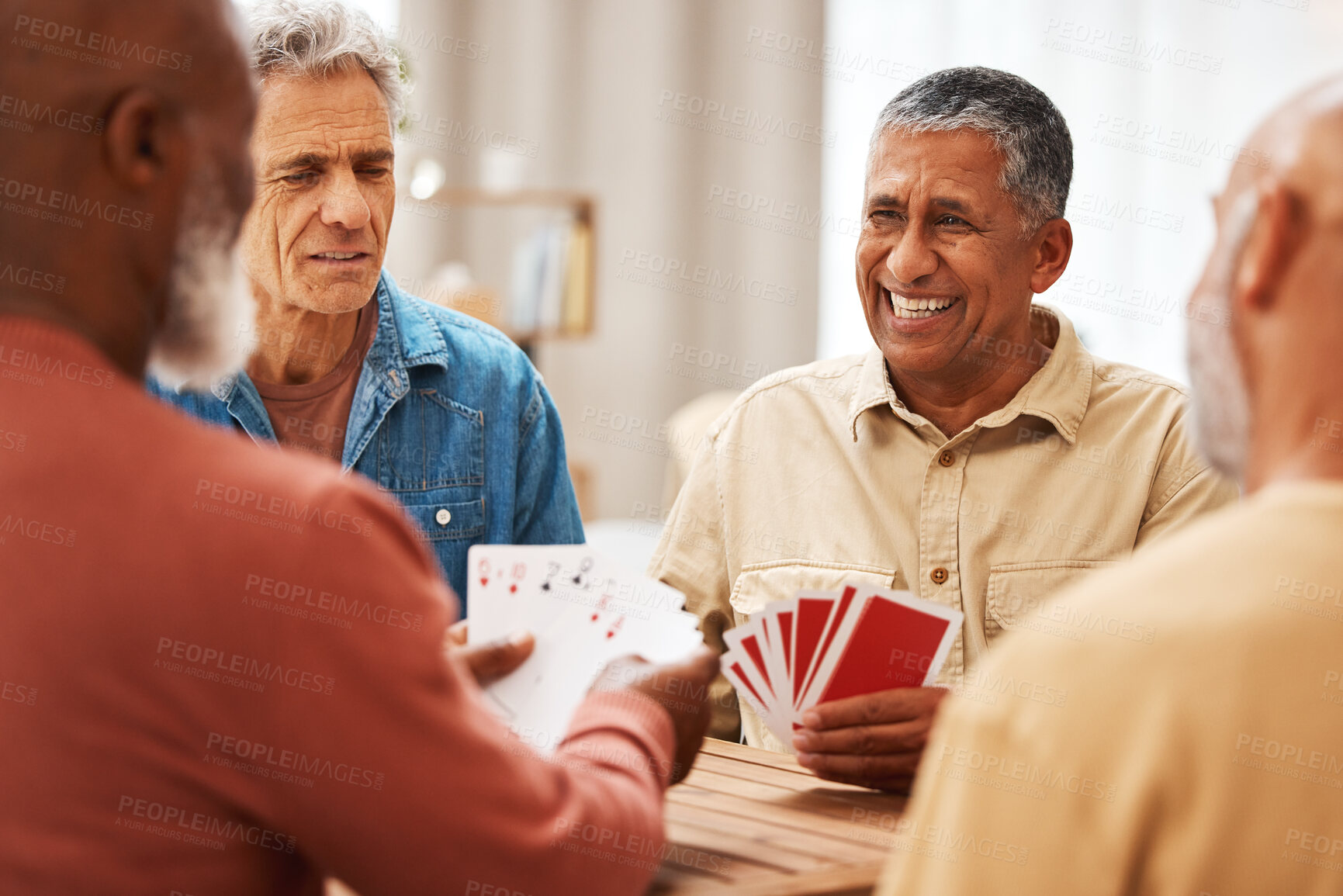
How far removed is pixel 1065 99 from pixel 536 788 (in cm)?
493

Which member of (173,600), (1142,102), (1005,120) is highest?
(1142,102)

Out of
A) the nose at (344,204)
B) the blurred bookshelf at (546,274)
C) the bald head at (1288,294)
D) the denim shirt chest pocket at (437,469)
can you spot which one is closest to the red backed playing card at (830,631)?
the bald head at (1288,294)

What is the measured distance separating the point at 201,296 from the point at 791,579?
48.6 inches

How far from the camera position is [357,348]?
2.05m

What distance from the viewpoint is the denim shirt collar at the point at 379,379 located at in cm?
196

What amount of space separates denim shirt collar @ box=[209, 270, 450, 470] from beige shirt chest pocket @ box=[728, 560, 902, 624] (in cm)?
63

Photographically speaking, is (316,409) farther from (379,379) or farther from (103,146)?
(103,146)

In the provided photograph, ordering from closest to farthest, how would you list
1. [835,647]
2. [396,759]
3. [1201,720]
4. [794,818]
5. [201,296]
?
[1201,720]
[396,759]
[201,296]
[794,818]
[835,647]

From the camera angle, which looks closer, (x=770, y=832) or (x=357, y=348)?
(x=770, y=832)

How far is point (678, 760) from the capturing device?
1262 mm

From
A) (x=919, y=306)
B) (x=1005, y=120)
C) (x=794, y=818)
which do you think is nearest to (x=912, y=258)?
(x=919, y=306)

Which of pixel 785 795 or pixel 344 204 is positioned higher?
pixel 344 204

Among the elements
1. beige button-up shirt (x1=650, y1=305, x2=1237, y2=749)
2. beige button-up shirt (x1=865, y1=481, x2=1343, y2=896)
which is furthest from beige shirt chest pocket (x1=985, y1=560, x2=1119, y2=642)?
beige button-up shirt (x1=865, y1=481, x2=1343, y2=896)

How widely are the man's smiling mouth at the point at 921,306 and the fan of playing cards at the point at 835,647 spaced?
2.38 feet
